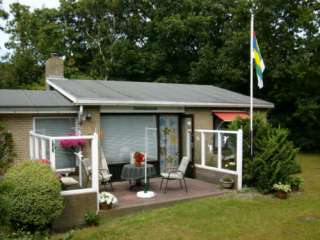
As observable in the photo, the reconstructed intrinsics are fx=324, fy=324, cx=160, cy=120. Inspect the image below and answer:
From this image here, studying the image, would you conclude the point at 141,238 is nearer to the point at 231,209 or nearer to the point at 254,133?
the point at 231,209

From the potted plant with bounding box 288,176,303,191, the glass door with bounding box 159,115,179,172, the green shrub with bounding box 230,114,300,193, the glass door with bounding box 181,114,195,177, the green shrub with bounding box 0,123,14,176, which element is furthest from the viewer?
the glass door with bounding box 159,115,179,172

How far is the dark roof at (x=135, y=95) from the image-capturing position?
36.6 ft

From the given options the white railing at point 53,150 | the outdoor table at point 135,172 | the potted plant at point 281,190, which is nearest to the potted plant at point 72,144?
the white railing at point 53,150

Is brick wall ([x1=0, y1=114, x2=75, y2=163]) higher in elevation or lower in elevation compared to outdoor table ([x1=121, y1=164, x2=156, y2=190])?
higher

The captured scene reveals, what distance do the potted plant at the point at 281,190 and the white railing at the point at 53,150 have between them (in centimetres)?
544

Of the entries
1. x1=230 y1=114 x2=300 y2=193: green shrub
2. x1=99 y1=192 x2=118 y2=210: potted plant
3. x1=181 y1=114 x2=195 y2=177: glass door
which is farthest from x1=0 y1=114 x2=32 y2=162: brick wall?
x1=230 y1=114 x2=300 y2=193: green shrub

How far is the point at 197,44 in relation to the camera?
30969 mm

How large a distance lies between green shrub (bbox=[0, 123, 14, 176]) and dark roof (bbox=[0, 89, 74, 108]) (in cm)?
87

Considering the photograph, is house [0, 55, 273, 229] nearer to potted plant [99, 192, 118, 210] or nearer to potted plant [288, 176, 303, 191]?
potted plant [99, 192, 118, 210]

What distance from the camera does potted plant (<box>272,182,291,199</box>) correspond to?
9.73m

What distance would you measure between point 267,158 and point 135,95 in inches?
215

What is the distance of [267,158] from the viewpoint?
10.3m

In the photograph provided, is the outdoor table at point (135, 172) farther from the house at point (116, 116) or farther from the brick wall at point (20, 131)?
the brick wall at point (20, 131)

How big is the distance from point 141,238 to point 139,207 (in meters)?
1.98
